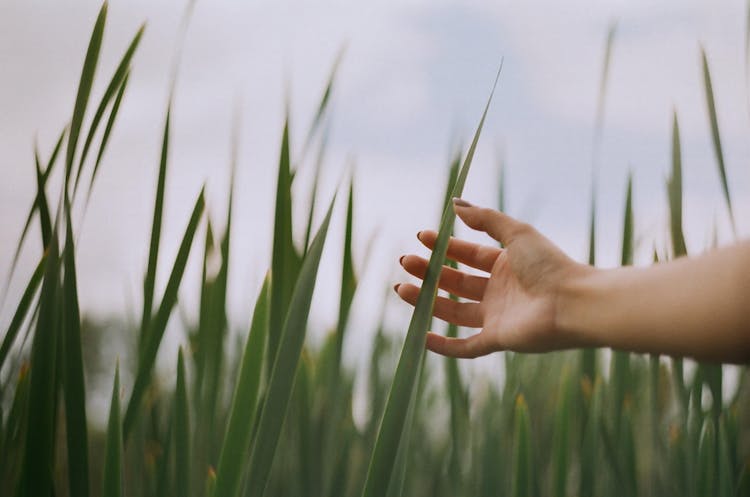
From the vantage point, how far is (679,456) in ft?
3.38

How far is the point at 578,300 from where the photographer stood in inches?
31.0

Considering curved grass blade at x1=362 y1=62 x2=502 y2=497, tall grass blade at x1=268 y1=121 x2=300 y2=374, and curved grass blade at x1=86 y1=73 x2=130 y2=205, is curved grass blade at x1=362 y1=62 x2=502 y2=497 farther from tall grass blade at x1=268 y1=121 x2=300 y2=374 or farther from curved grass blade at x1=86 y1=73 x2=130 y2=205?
curved grass blade at x1=86 y1=73 x2=130 y2=205

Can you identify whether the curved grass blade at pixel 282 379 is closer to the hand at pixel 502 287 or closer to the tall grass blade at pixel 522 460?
the hand at pixel 502 287

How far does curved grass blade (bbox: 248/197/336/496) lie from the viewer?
56 centimetres

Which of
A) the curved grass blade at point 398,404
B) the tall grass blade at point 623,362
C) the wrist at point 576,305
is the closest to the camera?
the curved grass blade at point 398,404

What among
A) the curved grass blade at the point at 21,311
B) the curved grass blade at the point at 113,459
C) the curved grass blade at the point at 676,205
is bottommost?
the curved grass blade at the point at 113,459

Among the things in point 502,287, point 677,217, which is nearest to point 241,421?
point 502,287

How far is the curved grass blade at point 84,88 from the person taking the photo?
0.64 metres

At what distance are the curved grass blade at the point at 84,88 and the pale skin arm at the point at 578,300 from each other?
13.5 inches

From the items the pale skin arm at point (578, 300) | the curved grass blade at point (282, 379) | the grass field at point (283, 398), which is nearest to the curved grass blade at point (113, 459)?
the grass field at point (283, 398)

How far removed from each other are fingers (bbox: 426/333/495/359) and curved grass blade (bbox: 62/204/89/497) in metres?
0.43

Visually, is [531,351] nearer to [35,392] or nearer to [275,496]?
[275,496]

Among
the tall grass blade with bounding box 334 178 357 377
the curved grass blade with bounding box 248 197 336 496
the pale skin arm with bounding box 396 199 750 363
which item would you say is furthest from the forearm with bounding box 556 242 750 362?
the curved grass blade with bounding box 248 197 336 496

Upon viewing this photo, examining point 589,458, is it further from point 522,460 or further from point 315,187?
point 315,187
